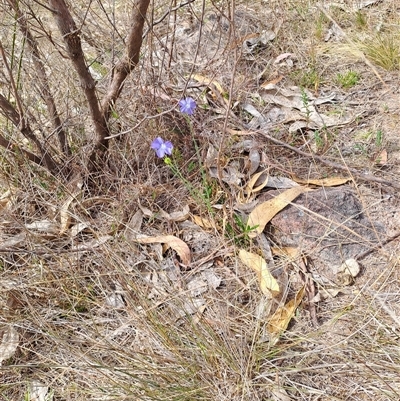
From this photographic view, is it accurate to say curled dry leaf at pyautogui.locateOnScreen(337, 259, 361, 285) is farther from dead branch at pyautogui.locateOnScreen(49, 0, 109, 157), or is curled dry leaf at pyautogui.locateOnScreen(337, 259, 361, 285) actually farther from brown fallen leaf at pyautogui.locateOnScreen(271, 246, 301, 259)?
dead branch at pyautogui.locateOnScreen(49, 0, 109, 157)

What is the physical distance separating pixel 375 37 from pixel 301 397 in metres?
1.90

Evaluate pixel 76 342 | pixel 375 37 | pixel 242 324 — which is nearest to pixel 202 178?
pixel 242 324

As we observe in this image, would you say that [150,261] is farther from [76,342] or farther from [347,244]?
[347,244]

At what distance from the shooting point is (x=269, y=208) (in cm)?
202

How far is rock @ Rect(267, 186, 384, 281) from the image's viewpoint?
1875 mm

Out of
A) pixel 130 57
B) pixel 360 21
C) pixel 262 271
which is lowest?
pixel 262 271

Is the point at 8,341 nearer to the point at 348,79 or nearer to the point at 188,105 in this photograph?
the point at 188,105

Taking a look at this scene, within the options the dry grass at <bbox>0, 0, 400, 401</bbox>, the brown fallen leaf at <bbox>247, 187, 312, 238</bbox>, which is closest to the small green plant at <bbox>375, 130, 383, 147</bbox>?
the dry grass at <bbox>0, 0, 400, 401</bbox>

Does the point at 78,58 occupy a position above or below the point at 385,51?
above

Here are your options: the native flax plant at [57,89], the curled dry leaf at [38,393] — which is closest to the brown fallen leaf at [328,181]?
the native flax plant at [57,89]

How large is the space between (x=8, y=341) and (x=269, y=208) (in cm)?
105

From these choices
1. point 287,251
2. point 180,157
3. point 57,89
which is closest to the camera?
point 287,251

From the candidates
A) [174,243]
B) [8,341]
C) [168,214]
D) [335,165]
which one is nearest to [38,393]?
[8,341]

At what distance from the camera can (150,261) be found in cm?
195
